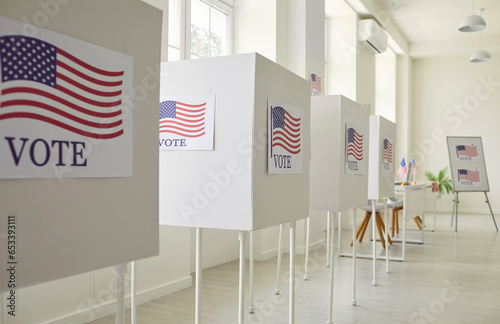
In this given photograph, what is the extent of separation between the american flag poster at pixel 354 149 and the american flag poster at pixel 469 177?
461 cm

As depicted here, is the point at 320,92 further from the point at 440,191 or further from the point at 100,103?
the point at 440,191

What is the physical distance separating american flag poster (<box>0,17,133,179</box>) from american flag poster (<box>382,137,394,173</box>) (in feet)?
10.1

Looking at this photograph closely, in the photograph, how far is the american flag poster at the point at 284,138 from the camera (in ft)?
6.16

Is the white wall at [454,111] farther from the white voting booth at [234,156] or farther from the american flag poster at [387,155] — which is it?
the white voting booth at [234,156]

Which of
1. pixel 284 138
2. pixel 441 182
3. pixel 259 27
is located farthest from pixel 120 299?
pixel 441 182

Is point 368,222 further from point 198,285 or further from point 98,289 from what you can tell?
point 198,285

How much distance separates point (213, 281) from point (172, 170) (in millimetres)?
2024

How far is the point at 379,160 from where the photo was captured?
3822 millimetres

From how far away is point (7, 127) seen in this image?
0.90 m

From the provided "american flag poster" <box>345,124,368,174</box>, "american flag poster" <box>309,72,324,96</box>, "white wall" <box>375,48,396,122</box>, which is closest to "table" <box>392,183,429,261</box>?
"american flag poster" <box>309,72,324,96</box>

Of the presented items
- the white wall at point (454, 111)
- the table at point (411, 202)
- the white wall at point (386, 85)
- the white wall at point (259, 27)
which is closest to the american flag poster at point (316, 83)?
the white wall at point (259, 27)

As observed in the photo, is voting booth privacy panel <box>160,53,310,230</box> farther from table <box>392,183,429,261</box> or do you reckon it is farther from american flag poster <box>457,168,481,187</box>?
american flag poster <box>457,168,481,187</box>

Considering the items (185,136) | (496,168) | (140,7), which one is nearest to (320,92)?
(185,136)

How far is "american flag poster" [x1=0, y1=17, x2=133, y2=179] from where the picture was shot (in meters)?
0.91
